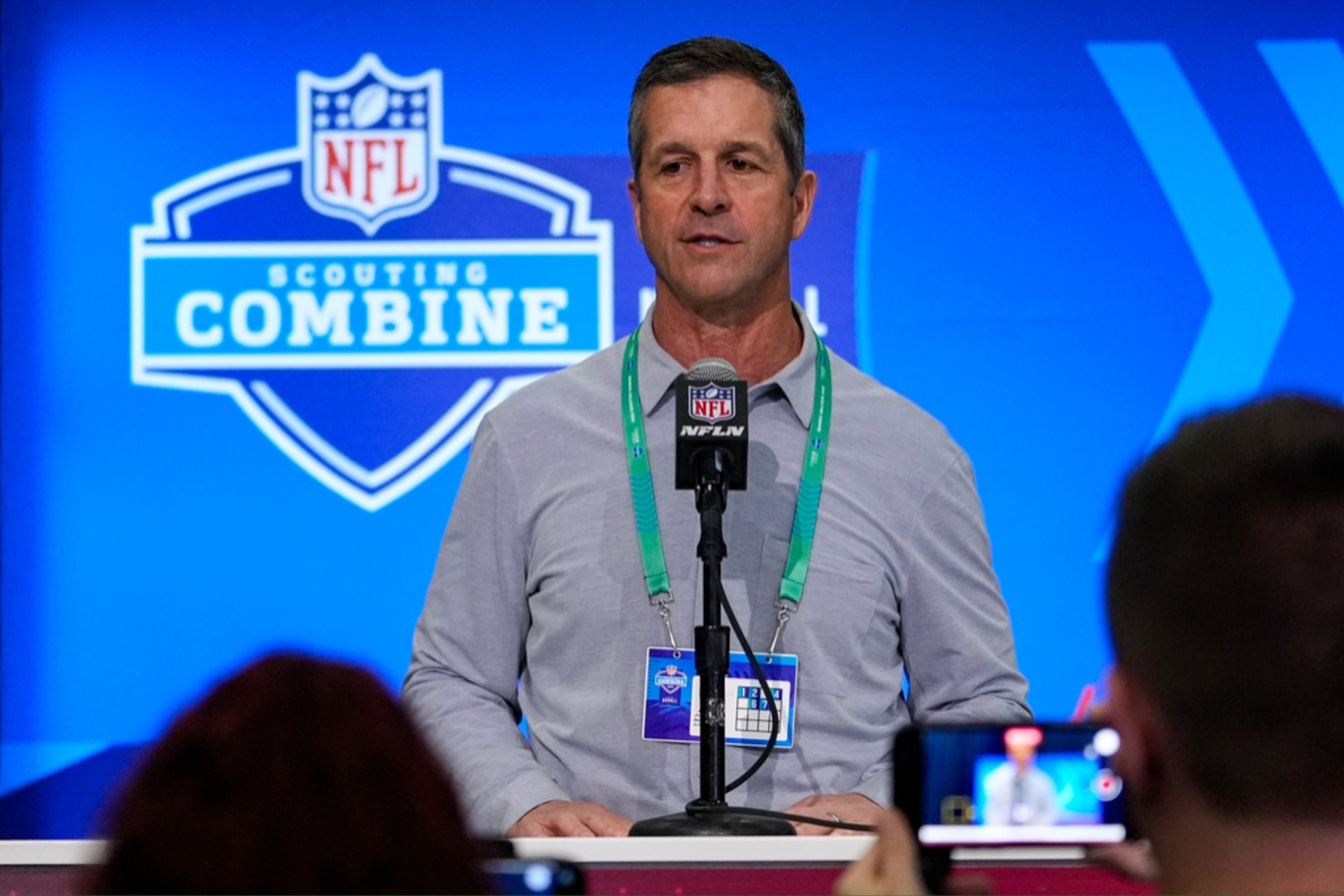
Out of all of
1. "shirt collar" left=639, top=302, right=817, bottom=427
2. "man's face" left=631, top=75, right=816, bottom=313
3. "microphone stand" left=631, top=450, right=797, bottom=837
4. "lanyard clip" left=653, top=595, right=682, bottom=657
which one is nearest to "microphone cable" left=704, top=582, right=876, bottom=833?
"microphone stand" left=631, top=450, right=797, bottom=837

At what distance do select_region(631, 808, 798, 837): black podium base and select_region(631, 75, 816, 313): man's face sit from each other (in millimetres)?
937

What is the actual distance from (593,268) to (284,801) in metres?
3.43

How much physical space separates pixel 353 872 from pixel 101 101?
389 centimetres

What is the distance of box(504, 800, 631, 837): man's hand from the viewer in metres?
1.99

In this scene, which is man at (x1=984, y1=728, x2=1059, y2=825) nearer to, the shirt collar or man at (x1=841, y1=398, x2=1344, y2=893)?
man at (x1=841, y1=398, x2=1344, y2=893)

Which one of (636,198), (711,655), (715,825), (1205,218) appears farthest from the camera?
(1205,218)

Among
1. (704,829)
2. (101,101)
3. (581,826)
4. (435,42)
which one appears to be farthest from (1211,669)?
(101,101)

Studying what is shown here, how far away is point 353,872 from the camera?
0.67 m

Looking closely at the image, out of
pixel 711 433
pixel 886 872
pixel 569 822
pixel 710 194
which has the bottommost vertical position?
pixel 569 822

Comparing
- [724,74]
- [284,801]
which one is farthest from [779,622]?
[284,801]

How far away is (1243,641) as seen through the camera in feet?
2.68

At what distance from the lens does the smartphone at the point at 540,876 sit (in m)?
1.01

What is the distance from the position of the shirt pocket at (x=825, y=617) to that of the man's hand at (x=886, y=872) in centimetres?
111

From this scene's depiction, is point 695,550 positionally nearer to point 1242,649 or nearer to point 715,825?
point 715,825
